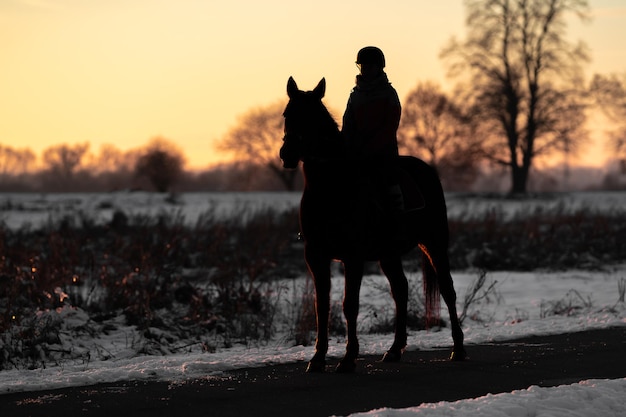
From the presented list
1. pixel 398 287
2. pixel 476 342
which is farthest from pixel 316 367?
pixel 476 342

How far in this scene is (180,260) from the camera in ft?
61.7

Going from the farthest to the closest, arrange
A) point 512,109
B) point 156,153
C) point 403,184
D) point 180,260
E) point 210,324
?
point 156,153 < point 512,109 < point 180,260 < point 210,324 < point 403,184

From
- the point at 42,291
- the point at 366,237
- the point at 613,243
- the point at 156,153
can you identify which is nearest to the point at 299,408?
the point at 366,237

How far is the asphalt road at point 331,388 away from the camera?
21.7 feet

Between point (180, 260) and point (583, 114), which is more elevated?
point (583, 114)

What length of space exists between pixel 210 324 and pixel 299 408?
19.2 feet

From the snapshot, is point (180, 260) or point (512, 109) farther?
point (512, 109)

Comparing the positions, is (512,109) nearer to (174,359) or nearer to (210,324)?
(210,324)

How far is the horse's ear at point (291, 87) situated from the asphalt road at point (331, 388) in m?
2.58

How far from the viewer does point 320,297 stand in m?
8.23

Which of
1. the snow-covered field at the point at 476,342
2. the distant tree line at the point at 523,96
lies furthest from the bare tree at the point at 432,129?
Result: the snow-covered field at the point at 476,342

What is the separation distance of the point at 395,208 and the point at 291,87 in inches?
67.9

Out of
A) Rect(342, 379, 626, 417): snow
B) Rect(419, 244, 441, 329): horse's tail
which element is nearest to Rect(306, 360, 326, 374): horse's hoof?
Rect(342, 379, 626, 417): snow

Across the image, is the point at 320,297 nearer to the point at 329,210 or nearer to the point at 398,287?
the point at 329,210
